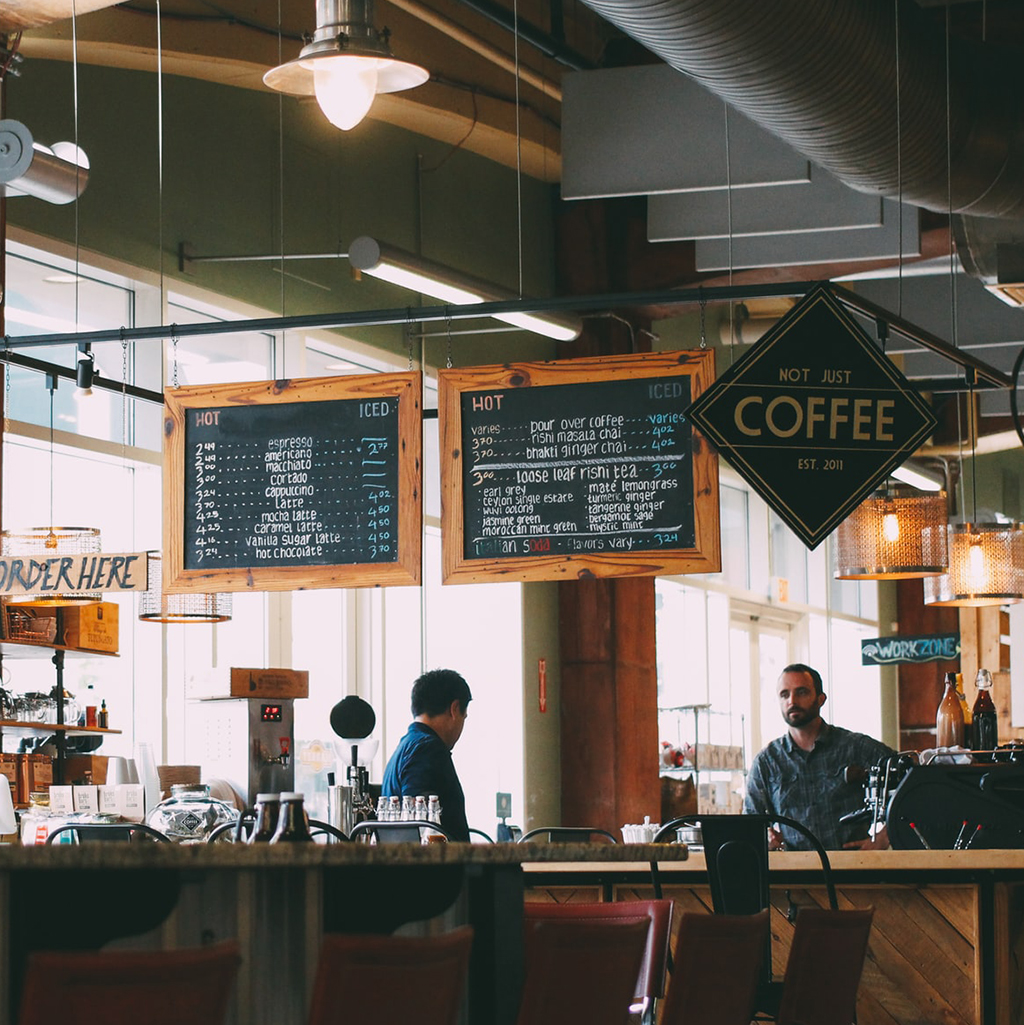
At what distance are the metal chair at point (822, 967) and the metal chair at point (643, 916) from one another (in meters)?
0.28

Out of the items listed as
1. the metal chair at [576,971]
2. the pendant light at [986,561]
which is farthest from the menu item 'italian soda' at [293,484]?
the pendant light at [986,561]

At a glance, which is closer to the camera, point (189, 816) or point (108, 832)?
point (108, 832)

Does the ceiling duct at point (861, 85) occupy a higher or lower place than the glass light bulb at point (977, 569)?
higher

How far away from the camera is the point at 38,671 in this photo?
720 centimetres

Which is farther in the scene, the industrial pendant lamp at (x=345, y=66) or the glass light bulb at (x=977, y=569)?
the glass light bulb at (x=977, y=569)

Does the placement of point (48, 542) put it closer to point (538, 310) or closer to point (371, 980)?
point (538, 310)

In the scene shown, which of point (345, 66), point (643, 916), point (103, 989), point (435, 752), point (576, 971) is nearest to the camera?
point (103, 989)

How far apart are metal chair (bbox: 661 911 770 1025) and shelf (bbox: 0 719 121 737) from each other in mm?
3661

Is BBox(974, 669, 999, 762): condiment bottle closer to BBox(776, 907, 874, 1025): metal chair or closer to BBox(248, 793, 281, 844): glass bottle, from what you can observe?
BBox(776, 907, 874, 1025): metal chair

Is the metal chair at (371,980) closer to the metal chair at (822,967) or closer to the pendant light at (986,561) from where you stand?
the metal chair at (822,967)

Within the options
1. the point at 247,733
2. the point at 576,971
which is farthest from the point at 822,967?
the point at 247,733

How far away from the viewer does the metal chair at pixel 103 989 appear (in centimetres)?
222

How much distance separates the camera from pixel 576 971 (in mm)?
2861

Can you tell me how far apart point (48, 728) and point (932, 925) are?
3.42 meters
